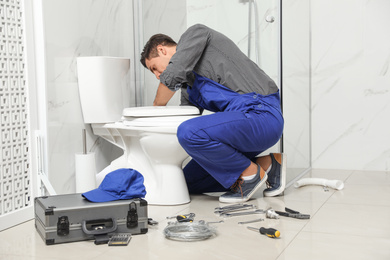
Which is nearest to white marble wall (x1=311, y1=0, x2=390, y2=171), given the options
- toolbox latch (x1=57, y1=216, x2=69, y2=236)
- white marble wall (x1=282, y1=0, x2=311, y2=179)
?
white marble wall (x1=282, y1=0, x2=311, y2=179)

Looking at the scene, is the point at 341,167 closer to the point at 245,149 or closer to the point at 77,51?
the point at 245,149

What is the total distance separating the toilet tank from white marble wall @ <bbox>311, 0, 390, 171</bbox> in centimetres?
136

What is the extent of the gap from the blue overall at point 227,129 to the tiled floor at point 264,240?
7.8 inches

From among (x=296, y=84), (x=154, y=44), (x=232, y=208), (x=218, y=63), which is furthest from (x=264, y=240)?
(x=296, y=84)

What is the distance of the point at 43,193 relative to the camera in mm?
2314

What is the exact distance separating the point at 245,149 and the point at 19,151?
99cm

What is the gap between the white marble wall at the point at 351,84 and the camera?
3.21 m

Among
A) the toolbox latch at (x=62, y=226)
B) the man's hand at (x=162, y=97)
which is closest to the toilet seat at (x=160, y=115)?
the man's hand at (x=162, y=97)

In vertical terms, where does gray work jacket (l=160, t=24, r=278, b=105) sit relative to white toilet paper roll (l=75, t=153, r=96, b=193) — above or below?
above

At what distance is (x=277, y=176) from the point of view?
255cm

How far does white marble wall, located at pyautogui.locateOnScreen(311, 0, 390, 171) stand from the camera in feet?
10.5

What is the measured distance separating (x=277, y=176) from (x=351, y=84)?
1067 millimetres

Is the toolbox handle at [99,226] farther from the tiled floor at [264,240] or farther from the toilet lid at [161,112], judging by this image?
the toilet lid at [161,112]

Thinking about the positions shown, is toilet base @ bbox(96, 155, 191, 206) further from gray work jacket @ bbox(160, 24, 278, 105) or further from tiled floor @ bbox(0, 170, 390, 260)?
gray work jacket @ bbox(160, 24, 278, 105)
